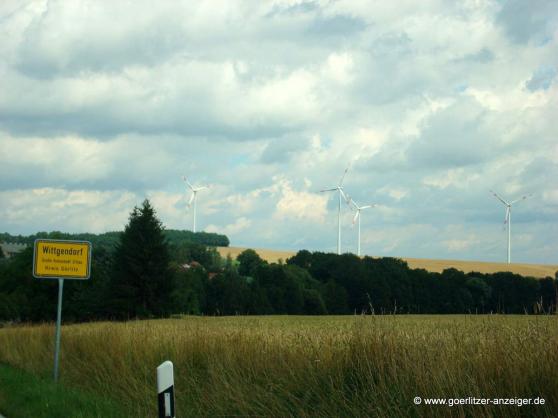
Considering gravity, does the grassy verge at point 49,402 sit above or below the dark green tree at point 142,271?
below

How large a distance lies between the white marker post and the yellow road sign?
11264 millimetres

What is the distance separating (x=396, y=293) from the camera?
75188 millimetres

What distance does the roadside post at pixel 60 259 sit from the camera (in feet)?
56.4

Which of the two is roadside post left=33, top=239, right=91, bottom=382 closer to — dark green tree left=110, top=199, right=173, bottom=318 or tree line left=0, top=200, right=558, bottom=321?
tree line left=0, top=200, right=558, bottom=321

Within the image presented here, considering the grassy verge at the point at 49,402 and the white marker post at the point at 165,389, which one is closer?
the white marker post at the point at 165,389

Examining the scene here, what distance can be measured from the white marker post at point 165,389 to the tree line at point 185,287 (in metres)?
55.2

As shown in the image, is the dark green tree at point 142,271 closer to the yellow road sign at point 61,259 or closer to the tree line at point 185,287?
the tree line at point 185,287

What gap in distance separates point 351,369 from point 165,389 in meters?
3.40

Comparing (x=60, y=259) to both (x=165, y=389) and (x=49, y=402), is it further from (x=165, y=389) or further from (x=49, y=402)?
(x=165, y=389)

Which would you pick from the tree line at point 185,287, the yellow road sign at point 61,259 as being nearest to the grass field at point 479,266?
the tree line at point 185,287

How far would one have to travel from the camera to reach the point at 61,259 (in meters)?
17.5

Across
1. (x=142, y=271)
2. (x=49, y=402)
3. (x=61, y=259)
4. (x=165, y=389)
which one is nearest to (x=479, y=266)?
(x=142, y=271)

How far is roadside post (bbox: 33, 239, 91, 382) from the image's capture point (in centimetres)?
1720

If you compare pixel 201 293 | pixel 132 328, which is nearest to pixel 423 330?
pixel 132 328
